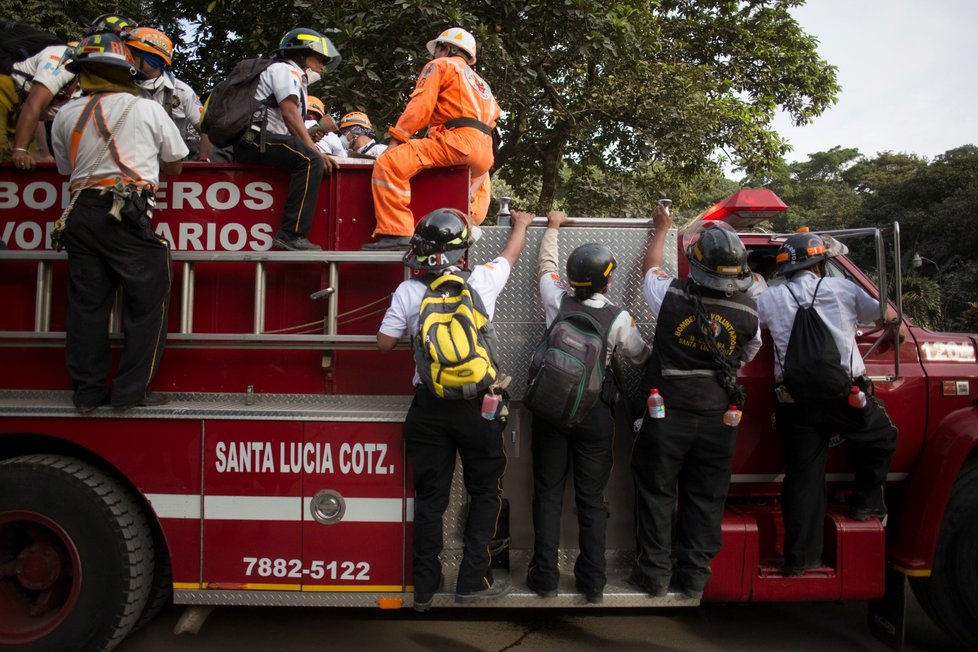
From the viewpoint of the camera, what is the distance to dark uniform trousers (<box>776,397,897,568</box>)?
3660 mm

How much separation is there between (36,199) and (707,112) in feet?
27.4

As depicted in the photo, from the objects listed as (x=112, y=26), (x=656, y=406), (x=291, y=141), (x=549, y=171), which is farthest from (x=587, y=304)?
(x=549, y=171)

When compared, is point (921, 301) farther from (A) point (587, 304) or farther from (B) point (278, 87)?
(B) point (278, 87)

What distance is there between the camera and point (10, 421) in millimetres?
3547

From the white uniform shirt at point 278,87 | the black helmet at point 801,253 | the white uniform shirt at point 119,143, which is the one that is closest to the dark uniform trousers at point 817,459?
the black helmet at point 801,253

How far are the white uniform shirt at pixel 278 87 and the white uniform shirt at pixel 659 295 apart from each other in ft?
7.13

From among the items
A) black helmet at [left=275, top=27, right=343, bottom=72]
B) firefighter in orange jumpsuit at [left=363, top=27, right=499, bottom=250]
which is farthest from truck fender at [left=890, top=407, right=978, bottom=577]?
black helmet at [left=275, top=27, right=343, bottom=72]

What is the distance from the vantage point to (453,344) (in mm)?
3248

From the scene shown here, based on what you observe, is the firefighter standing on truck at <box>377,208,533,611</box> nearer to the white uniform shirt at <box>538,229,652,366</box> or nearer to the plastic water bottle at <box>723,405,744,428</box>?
the white uniform shirt at <box>538,229,652,366</box>

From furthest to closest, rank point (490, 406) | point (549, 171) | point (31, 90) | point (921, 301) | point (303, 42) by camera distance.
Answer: point (921, 301) → point (549, 171) → point (303, 42) → point (31, 90) → point (490, 406)

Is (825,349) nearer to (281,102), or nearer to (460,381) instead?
(460,381)

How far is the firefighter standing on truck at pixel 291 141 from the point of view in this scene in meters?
3.69

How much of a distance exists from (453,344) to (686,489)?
1463mm

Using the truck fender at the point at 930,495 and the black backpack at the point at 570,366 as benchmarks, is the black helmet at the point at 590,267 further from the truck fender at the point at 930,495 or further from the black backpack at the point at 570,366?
the truck fender at the point at 930,495
